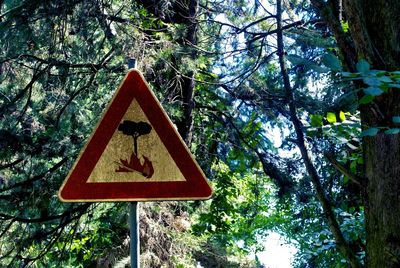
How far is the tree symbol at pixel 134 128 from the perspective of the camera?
2.76 metres

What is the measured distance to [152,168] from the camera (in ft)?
8.96

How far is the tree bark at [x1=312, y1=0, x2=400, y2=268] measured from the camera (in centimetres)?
246

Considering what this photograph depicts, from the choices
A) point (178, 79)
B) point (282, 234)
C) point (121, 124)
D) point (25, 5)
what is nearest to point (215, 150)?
point (178, 79)

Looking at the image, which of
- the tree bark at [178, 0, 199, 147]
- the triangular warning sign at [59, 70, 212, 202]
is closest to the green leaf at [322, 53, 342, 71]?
the triangular warning sign at [59, 70, 212, 202]

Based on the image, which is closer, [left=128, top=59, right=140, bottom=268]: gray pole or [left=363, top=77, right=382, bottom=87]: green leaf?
[left=363, top=77, right=382, bottom=87]: green leaf

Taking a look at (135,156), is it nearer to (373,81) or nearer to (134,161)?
(134,161)

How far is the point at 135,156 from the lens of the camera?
272cm

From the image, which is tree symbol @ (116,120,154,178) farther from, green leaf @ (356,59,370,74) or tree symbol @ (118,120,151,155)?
green leaf @ (356,59,370,74)

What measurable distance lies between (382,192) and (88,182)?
1.20m

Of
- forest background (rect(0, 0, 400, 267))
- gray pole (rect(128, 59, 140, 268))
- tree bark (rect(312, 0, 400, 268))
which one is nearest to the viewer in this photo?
tree bark (rect(312, 0, 400, 268))

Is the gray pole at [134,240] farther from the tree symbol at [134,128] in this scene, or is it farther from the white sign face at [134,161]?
the tree symbol at [134,128]

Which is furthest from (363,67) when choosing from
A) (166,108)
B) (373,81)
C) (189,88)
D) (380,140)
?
(189,88)

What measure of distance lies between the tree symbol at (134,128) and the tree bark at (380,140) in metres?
0.89

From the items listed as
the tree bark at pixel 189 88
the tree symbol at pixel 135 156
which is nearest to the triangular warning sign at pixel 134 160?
the tree symbol at pixel 135 156
